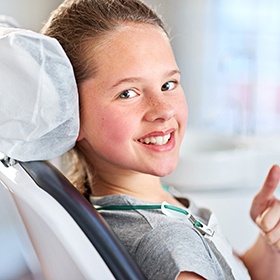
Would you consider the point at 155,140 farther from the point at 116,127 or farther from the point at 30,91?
the point at 30,91

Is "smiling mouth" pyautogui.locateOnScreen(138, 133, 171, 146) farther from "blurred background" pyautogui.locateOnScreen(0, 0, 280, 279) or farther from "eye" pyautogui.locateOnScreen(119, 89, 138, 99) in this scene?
"blurred background" pyautogui.locateOnScreen(0, 0, 280, 279)

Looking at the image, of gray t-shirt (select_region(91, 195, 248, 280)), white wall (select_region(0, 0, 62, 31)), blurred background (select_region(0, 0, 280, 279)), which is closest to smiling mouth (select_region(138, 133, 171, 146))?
gray t-shirt (select_region(91, 195, 248, 280))

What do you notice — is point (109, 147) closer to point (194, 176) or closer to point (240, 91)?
point (194, 176)

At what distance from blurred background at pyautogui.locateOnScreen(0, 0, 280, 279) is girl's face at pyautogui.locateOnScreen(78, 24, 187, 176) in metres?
1.24

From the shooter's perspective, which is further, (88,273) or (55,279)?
(55,279)

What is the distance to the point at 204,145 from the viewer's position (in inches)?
108

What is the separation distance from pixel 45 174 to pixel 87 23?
0.30 meters

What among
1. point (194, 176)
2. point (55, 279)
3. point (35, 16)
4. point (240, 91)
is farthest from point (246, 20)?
point (55, 279)

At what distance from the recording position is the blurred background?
2318 millimetres

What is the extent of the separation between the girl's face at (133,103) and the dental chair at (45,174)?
0.18ft

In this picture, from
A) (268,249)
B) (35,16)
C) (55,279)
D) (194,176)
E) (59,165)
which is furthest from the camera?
(35,16)

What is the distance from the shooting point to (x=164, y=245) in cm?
90

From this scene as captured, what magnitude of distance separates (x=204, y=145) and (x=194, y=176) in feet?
1.59

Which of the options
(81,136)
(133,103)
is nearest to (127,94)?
(133,103)
